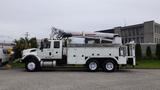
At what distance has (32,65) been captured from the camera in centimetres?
1923

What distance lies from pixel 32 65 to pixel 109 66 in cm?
585

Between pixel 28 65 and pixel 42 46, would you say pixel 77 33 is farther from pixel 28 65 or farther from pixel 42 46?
pixel 28 65

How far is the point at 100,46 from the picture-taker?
64.0ft

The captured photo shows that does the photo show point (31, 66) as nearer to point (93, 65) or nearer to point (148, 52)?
point (93, 65)

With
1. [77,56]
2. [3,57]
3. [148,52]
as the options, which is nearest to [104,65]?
[77,56]

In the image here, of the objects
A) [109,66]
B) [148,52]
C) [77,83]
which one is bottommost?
[77,83]

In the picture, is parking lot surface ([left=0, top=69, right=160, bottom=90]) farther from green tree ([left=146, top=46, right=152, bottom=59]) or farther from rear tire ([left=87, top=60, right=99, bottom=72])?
green tree ([left=146, top=46, right=152, bottom=59])

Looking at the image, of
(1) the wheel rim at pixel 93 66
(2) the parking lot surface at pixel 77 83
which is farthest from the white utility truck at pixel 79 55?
(2) the parking lot surface at pixel 77 83

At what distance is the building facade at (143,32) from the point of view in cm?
5441

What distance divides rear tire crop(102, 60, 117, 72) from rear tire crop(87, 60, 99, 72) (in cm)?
54

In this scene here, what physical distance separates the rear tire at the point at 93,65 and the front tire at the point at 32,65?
388 centimetres

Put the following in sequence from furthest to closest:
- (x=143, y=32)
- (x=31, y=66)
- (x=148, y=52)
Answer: (x=143, y=32), (x=148, y=52), (x=31, y=66)

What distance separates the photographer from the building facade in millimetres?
54406

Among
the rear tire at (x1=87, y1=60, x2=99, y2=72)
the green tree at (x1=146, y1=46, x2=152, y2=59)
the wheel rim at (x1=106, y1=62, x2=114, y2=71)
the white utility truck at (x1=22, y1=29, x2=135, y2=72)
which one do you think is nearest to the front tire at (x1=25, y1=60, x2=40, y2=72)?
the white utility truck at (x1=22, y1=29, x2=135, y2=72)
